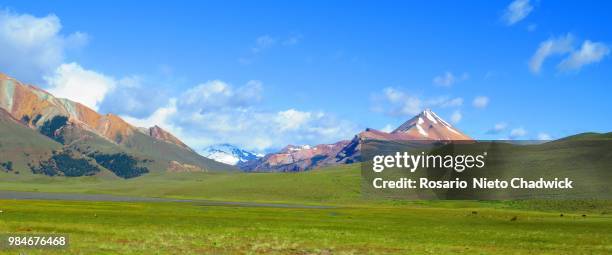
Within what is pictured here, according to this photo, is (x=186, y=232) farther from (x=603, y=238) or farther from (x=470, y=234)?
(x=603, y=238)

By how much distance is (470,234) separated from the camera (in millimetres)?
65938

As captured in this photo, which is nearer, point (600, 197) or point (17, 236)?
point (17, 236)

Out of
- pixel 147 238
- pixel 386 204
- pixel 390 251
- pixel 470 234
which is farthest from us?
pixel 386 204

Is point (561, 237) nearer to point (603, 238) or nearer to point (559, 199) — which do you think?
point (603, 238)

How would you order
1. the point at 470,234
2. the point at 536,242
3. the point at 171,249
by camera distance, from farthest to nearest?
the point at 470,234, the point at 536,242, the point at 171,249

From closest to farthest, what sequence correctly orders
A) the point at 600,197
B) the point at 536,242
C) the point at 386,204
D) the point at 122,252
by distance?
the point at 122,252 < the point at 536,242 < the point at 600,197 < the point at 386,204

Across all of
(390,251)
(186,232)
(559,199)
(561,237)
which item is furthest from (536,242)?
(559,199)

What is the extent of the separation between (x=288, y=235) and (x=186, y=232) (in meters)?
9.28

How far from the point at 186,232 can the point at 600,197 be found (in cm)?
14959

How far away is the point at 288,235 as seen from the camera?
57281 millimetres

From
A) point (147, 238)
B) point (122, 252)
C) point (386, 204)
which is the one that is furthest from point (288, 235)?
point (386, 204)

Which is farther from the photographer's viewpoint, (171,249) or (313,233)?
(313,233)

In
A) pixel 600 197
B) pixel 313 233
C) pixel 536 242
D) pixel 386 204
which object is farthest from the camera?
pixel 386 204

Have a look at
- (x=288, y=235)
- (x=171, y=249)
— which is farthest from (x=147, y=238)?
(x=288, y=235)
